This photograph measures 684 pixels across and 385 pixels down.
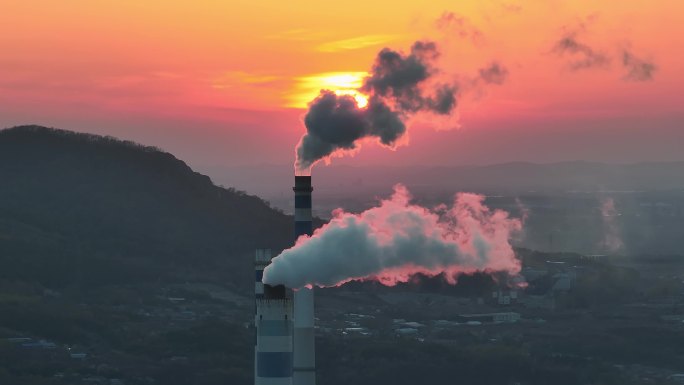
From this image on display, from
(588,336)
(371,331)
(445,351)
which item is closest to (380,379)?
(445,351)

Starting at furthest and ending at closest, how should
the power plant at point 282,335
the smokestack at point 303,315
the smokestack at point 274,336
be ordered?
the smokestack at point 303,315 → the power plant at point 282,335 → the smokestack at point 274,336

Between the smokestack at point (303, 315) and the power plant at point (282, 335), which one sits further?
the smokestack at point (303, 315)

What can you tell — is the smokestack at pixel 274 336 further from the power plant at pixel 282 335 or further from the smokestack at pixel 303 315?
the smokestack at pixel 303 315

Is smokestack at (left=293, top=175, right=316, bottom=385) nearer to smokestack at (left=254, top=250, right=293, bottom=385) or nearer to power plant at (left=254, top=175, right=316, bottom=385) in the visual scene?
power plant at (left=254, top=175, right=316, bottom=385)

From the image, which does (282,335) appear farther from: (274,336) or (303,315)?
(303,315)

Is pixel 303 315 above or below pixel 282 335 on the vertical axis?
above

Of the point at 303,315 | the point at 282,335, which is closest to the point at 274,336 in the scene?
the point at 282,335

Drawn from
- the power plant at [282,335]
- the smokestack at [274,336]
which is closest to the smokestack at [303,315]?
the power plant at [282,335]

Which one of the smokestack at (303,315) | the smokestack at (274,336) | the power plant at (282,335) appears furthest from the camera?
the smokestack at (303,315)

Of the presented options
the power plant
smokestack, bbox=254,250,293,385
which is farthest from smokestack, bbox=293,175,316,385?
smokestack, bbox=254,250,293,385
